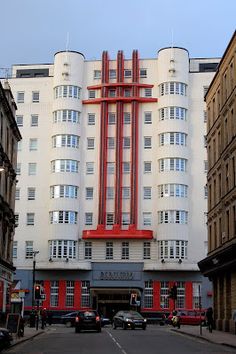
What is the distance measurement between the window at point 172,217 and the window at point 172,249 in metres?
2.29

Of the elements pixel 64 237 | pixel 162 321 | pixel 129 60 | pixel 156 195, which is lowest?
pixel 162 321

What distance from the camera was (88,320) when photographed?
41.4 metres

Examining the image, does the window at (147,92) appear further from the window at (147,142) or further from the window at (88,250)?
the window at (88,250)

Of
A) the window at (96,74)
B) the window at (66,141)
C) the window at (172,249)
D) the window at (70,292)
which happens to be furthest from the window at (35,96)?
the window at (172,249)

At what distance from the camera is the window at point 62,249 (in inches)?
2665

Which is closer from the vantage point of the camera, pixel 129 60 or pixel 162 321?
pixel 162 321

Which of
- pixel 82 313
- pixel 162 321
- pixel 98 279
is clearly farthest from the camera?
pixel 98 279

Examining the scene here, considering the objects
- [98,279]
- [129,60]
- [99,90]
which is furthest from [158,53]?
[98,279]

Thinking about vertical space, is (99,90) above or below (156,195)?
above

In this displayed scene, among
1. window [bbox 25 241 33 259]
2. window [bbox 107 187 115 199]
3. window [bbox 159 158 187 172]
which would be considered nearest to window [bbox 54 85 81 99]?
window [bbox 107 187 115 199]

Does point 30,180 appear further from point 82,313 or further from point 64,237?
point 82,313

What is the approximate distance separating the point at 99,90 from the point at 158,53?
8.64 metres

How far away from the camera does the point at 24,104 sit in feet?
244

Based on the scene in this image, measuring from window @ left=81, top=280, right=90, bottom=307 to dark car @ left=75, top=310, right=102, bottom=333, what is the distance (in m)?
25.9
